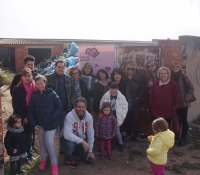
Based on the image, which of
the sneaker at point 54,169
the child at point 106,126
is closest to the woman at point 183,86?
the child at point 106,126

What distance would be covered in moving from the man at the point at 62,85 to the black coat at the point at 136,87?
52.9 inches

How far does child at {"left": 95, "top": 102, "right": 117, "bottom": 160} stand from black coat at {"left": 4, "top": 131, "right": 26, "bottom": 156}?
1467 mm

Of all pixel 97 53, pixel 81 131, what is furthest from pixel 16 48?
pixel 81 131

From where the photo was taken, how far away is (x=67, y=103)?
16.6 feet

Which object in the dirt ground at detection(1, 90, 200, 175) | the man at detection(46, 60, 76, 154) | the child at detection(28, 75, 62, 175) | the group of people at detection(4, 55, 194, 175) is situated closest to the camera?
the group of people at detection(4, 55, 194, 175)

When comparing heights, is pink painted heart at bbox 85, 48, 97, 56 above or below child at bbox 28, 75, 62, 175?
above

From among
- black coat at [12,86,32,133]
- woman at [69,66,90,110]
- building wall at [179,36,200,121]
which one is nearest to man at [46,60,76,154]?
woman at [69,66,90,110]

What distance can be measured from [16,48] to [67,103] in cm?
2217

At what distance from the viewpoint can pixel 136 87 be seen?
5.82 meters

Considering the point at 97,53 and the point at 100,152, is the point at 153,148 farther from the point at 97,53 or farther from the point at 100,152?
the point at 97,53

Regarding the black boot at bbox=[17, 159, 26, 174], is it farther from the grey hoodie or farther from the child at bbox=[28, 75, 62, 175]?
the grey hoodie

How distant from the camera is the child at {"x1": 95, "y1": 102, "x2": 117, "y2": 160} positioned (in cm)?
516

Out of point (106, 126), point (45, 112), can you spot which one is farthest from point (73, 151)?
point (45, 112)

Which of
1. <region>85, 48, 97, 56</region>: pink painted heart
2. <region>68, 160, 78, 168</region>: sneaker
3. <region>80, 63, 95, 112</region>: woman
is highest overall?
<region>85, 48, 97, 56</region>: pink painted heart
